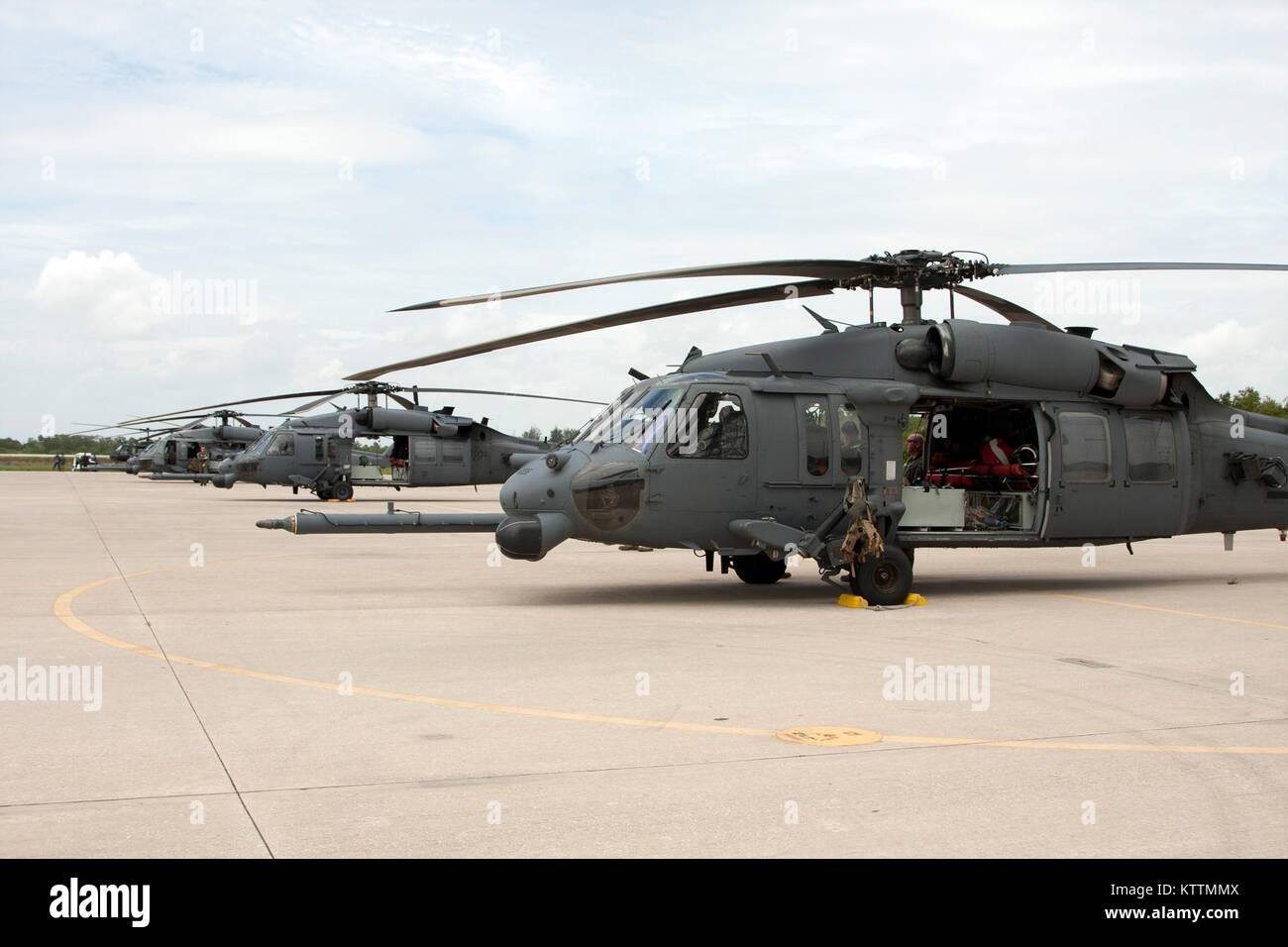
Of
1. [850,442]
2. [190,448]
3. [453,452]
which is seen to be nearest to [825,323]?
A: [850,442]

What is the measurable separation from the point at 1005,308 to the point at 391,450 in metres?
26.5

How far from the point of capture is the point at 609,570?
1695 centimetres

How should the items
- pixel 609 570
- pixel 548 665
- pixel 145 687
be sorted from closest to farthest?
pixel 145 687 < pixel 548 665 < pixel 609 570

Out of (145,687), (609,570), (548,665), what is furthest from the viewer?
(609,570)

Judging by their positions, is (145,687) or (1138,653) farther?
(1138,653)

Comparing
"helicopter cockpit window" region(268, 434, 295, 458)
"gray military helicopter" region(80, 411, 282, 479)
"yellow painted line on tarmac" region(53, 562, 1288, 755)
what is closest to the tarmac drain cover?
"yellow painted line on tarmac" region(53, 562, 1288, 755)

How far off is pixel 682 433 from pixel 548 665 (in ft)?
14.5

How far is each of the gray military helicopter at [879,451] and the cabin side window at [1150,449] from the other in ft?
0.09

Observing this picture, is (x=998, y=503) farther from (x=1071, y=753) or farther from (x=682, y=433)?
(x=1071, y=753)

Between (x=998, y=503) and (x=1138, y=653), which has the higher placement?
(x=998, y=503)

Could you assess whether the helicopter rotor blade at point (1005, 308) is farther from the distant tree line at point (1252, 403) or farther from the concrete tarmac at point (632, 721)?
the distant tree line at point (1252, 403)

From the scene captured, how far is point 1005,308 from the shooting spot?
14.5 metres

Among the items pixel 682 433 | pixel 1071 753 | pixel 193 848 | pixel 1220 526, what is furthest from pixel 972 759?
pixel 1220 526

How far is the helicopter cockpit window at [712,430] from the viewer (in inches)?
499
